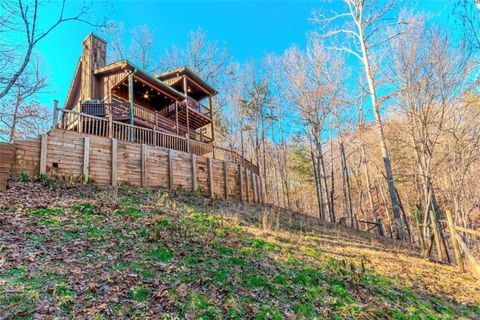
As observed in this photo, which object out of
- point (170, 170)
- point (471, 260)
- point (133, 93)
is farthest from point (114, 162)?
point (471, 260)

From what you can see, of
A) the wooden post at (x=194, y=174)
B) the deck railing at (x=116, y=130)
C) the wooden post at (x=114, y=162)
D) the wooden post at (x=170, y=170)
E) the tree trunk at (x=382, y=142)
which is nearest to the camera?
the wooden post at (x=114, y=162)

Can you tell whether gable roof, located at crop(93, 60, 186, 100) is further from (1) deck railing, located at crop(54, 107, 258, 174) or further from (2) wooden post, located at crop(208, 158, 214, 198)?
(2) wooden post, located at crop(208, 158, 214, 198)

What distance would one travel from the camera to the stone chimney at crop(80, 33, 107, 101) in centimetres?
1700

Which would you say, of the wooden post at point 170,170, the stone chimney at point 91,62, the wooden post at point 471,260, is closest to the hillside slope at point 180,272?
the wooden post at point 471,260

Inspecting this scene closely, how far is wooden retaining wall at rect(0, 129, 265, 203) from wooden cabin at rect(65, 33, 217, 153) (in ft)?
6.24

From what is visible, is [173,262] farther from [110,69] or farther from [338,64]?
[338,64]

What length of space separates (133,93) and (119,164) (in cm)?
910

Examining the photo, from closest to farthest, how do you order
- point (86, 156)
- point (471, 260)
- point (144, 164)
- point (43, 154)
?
point (471, 260) < point (43, 154) < point (86, 156) < point (144, 164)

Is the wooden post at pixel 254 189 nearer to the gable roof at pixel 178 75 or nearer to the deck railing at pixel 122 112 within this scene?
the deck railing at pixel 122 112

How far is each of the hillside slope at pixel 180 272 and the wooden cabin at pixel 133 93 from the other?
700 centimetres

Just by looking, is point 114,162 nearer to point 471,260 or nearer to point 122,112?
point 122,112

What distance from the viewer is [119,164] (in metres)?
10.1

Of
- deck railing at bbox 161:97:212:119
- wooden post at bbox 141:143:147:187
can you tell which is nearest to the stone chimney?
deck railing at bbox 161:97:212:119

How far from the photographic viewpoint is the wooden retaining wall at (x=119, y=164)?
8.14 meters
